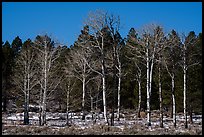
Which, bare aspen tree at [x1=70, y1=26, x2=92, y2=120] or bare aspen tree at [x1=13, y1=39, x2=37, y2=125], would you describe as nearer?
bare aspen tree at [x1=70, y1=26, x2=92, y2=120]

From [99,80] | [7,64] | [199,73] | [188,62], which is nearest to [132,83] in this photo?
[99,80]

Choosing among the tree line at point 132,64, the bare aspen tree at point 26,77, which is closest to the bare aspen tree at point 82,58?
the tree line at point 132,64

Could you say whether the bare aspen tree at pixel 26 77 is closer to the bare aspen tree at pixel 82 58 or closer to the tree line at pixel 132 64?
the tree line at pixel 132 64

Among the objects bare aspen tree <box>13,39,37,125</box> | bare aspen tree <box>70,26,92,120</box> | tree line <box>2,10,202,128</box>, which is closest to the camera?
tree line <box>2,10,202,128</box>

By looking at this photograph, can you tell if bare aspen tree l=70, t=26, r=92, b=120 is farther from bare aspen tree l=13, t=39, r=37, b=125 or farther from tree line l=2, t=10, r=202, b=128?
bare aspen tree l=13, t=39, r=37, b=125

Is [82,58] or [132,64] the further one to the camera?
[132,64]

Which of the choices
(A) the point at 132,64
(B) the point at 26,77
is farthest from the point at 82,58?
(A) the point at 132,64

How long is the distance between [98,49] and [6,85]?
19.8 metres

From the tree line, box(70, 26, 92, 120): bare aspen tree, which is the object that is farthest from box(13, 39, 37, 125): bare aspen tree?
box(70, 26, 92, 120): bare aspen tree

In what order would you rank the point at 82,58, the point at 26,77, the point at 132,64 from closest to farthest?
1. the point at 26,77
2. the point at 82,58
3. the point at 132,64

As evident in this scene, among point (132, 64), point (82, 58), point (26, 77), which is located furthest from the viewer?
point (132, 64)

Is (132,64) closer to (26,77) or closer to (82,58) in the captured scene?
(82,58)

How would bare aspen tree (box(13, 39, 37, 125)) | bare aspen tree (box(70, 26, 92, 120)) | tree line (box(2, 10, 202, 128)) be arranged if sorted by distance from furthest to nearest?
bare aspen tree (box(13, 39, 37, 125)), bare aspen tree (box(70, 26, 92, 120)), tree line (box(2, 10, 202, 128))

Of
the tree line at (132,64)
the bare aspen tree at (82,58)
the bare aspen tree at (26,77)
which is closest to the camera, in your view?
the tree line at (132,64)
